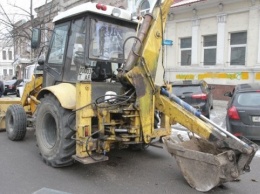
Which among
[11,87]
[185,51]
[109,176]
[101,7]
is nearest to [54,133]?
[109,176]

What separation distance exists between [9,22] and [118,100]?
58.5 feet

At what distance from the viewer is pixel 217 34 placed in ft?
48.9

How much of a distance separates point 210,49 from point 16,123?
11662 millimetres

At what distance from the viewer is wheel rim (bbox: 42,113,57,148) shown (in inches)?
204

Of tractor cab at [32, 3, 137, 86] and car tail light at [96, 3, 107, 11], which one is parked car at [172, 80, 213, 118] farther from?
car tail light at [96, 3, 107, 11]

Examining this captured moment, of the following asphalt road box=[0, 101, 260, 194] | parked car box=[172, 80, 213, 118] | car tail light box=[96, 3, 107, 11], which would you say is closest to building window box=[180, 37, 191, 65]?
parked car box=[172, 80, 213, 118]

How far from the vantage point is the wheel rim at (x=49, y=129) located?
5.18 meters

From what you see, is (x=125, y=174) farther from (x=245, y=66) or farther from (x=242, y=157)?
(x=245, y=66)

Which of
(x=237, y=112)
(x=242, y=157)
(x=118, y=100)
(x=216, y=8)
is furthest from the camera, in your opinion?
(x=216, y=8)

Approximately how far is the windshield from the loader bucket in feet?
6.12

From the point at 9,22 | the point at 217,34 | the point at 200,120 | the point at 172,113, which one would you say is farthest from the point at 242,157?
the point at 9,22

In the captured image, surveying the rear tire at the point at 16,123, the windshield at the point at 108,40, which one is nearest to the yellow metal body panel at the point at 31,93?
the rear tire at the point at 16,123

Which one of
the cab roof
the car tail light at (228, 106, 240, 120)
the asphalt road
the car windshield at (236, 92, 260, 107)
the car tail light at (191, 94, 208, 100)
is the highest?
the cab roof

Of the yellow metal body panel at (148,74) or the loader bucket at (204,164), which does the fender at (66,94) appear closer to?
the yellow metal body panel at (148,74)
